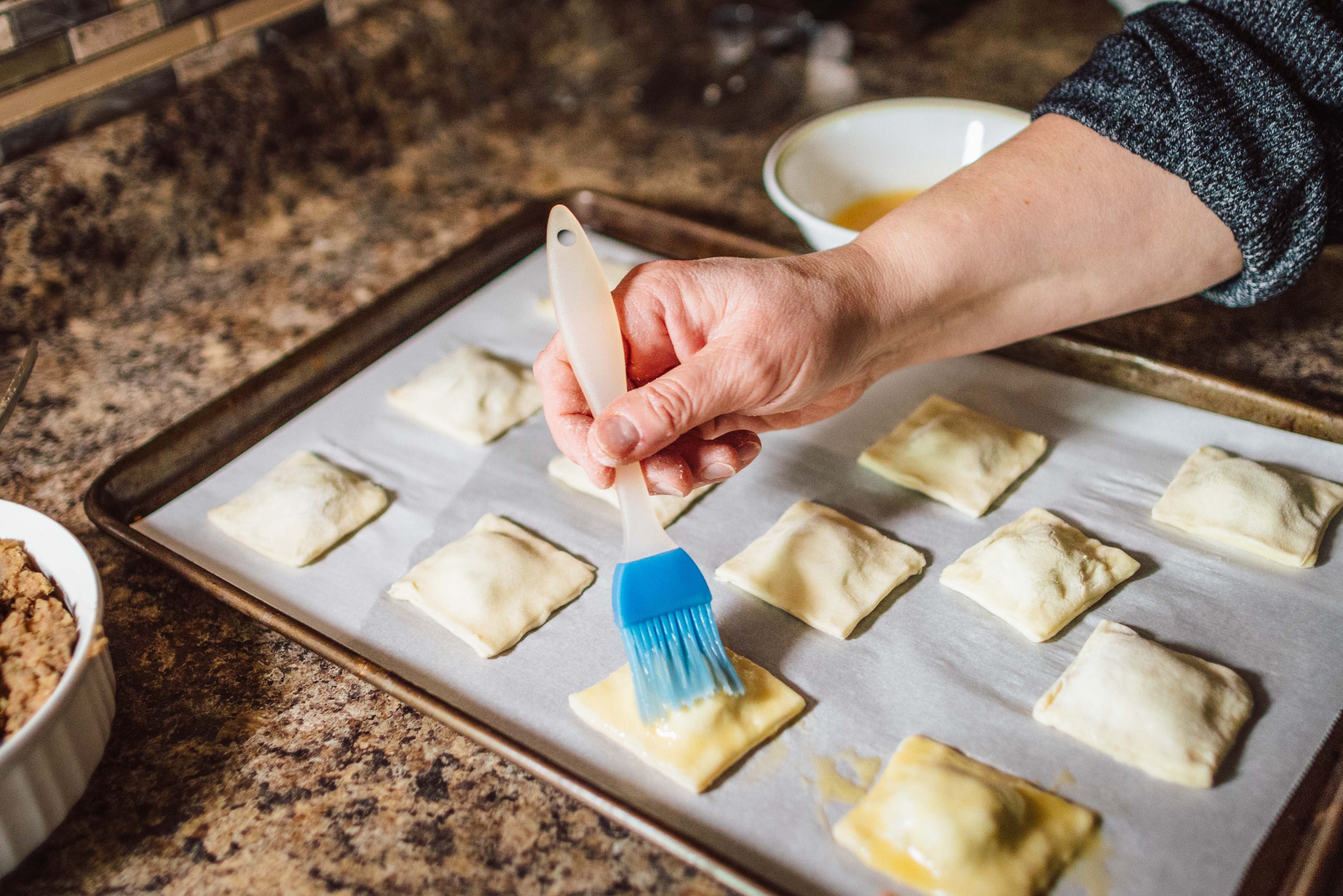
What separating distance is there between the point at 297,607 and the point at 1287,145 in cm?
120

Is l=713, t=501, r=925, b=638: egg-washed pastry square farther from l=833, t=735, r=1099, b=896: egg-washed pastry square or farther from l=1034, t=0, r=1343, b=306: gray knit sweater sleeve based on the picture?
l=1034, t=0, r=1343, b=306: gray knit sweater sleeve

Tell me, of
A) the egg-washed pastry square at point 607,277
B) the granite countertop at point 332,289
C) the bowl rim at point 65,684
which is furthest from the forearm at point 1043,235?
the bowl rim at point 65,684

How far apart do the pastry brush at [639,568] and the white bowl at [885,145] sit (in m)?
0.61

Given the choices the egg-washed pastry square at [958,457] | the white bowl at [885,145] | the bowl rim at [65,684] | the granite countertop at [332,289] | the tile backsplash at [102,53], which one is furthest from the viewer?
the white bowl at [885,145]

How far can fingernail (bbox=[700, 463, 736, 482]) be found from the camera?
3.70 feet

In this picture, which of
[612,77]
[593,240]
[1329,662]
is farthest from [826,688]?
[612,77]

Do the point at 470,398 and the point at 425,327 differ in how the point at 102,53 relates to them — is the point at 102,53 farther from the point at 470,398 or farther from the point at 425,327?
the point at 470,398

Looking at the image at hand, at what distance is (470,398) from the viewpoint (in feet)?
4.49

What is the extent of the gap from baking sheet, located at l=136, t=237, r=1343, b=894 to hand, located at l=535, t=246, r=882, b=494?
16 cm

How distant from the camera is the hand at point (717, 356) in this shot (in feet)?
3.21

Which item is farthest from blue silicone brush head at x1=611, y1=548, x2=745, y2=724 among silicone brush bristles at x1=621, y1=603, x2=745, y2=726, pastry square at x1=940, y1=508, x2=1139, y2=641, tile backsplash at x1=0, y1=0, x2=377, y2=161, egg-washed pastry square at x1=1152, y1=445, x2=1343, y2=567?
tile backsplash at x1=0, y1=0, x2=377, y2=161

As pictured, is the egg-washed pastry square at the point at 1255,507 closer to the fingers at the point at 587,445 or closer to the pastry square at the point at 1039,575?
the pastry square at the point at 1039,575

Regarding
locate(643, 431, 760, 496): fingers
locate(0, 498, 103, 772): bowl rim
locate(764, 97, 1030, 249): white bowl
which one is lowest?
locate(643, 431, 760, 496): fingers

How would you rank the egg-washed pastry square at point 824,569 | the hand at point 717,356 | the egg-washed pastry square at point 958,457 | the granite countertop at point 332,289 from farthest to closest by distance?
1. the egg-washed pastry square at point 958,457
2. the egg-washed pastry square at point 824,569
3. the hand at point 717,356
4. the granite countertop at point 332,289
